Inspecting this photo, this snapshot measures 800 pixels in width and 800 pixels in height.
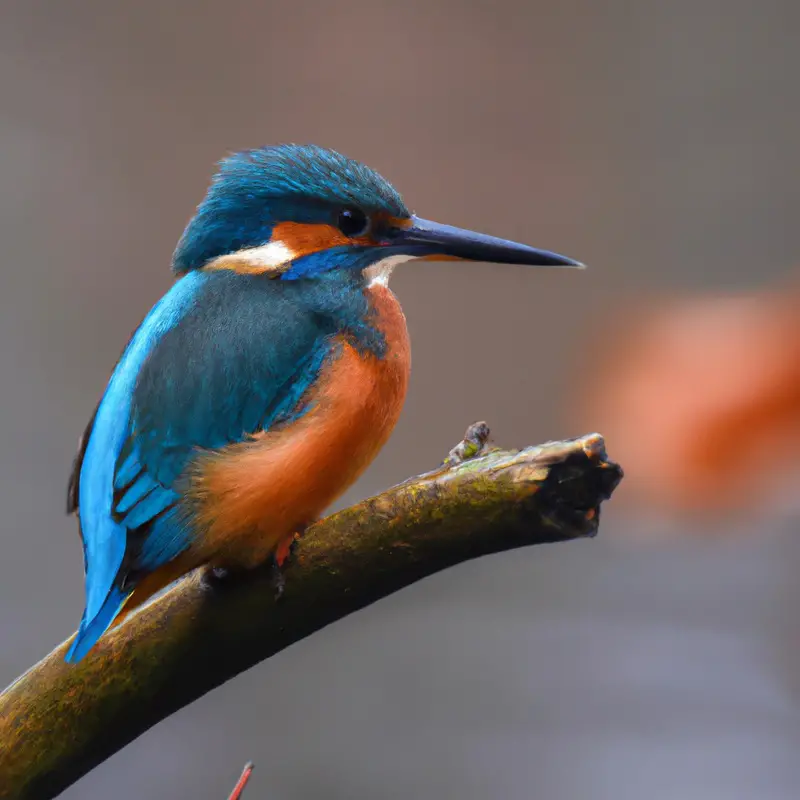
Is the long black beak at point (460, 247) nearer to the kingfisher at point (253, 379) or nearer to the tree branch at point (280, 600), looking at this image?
the kingfisher at point (253, 379)

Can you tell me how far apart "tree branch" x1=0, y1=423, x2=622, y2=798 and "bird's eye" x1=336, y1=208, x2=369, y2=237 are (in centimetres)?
23

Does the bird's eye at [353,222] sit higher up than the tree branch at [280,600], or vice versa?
the bird's eye at [353,222]

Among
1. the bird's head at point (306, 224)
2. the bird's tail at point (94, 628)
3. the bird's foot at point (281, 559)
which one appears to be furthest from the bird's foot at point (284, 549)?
the bird's head at point (306, 224)

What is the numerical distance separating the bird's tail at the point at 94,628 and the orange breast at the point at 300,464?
0.27 feet

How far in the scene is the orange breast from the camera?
770 millimetres

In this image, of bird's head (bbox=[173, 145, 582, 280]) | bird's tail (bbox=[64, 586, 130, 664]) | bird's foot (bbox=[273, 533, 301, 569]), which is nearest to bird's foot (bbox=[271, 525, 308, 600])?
bird's foot (bbox=[273, 533, 301, 569])

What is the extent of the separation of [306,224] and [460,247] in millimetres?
140

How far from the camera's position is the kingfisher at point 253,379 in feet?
2.46

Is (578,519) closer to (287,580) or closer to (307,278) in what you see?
→ (287,580)

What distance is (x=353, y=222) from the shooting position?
87 centimetres

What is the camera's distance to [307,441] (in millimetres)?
798

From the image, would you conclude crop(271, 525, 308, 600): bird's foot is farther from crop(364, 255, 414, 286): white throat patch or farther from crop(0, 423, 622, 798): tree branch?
crop(364, 255, 414, 286): white throat patch

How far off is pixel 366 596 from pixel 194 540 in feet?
0.50

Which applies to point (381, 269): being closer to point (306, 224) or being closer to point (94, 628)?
point (306, 224)
